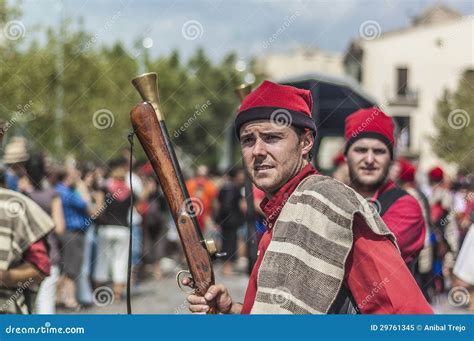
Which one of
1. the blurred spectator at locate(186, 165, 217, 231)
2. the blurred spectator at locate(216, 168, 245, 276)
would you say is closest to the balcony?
the blurred spectator at locate(186, 165, 217, 231)

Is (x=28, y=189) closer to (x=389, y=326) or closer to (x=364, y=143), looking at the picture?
(x=364, y=143)

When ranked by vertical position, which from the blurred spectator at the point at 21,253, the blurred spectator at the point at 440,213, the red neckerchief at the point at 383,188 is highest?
the red neckerchief at the point at 383,188

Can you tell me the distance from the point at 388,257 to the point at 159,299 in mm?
9746

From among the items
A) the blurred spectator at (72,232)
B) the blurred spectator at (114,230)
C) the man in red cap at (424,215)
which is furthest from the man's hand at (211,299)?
the blurred spectator at (114,230)

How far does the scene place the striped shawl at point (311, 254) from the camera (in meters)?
2.73

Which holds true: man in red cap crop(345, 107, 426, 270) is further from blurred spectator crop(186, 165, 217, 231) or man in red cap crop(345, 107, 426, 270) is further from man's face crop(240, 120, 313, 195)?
blurred spectator crop(186, 165, 217, 231)

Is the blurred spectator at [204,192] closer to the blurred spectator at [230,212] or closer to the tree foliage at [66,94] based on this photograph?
the blurred spectator at [230,212]

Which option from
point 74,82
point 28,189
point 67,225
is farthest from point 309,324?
point 74,82

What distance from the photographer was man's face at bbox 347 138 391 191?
518 cm

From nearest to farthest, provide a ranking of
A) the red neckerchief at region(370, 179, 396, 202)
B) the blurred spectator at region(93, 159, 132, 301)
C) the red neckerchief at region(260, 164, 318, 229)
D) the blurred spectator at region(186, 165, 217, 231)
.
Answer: the red neckerchief at region(260, 164, 318, 229)
the red neckerchief at region(370, 179, 396, 202)
the blurred spectator at region(93, 159, 132, 301)
the blurred spectator at region(186, 165, 217, 231)

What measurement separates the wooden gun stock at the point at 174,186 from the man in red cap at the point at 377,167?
1.80 meters

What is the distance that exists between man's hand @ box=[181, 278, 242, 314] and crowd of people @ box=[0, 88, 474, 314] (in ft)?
0.48

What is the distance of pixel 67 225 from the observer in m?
11.4

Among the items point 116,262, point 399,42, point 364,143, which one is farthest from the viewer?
point 399,42
